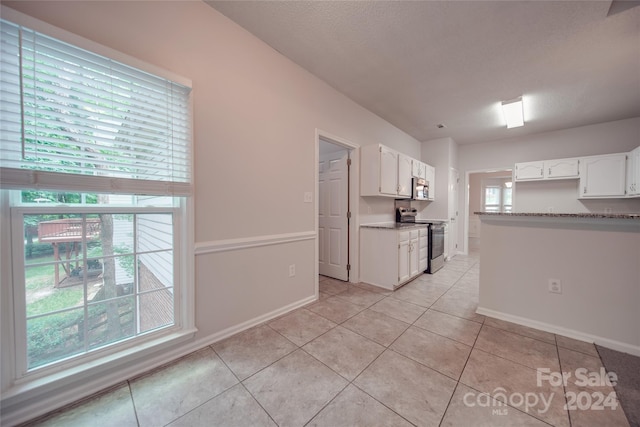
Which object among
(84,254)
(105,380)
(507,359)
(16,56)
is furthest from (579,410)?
(16,56)

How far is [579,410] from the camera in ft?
4.18

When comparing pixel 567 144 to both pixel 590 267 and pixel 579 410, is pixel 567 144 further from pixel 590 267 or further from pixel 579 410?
pixel 579 410

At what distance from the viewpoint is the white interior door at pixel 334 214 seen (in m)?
3.45

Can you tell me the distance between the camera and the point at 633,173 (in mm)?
3479

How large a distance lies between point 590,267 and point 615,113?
357 centimetres

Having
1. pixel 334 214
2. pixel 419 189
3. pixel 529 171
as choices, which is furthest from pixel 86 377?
pixel 529 171

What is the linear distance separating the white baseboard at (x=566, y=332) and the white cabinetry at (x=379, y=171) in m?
1.88

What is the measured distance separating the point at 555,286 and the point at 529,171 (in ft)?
11.6

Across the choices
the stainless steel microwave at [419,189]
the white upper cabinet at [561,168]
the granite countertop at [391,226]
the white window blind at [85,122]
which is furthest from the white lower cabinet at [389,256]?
the white upper cabinet at [561,168]

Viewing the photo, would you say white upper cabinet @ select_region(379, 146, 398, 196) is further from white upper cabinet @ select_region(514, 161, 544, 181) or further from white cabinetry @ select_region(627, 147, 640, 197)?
white cabinetry @ select_region(627, 147, 640, 197)

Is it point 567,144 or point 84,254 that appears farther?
point 567,144

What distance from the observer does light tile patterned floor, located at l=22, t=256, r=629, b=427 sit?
1228mm

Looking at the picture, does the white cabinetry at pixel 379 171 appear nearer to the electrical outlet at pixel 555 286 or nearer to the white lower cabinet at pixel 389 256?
the white lower cabinet at pixel 389 256

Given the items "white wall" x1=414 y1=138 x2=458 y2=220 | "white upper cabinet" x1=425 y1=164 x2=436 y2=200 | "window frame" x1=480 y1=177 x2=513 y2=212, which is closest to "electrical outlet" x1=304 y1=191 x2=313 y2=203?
"white upper cabinet" x1=425 y1=164 x2=436 y2=200
